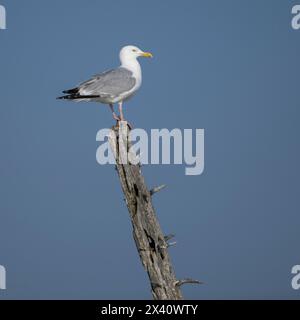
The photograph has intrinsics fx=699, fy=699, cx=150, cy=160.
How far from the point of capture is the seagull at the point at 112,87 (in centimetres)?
1416

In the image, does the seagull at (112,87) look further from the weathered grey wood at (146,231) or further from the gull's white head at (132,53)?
the weathered grey wood at (146,231)

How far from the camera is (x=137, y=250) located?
40.8 feet

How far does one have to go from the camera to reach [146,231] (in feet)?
40.2

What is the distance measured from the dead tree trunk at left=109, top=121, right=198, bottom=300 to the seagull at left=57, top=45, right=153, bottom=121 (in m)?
2.11

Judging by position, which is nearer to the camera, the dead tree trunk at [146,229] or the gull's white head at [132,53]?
the dead tree trunk at [146,229]

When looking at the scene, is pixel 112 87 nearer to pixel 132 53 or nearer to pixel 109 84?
pixel 109 84

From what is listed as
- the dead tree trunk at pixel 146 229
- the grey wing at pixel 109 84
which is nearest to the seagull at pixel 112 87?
the grey wing at pixel 109 84

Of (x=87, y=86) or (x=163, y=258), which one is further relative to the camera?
(x=87, y=86)

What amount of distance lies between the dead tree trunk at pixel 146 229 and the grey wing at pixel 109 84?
2.21 meters

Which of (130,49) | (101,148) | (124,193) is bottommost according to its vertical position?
(124,193)
